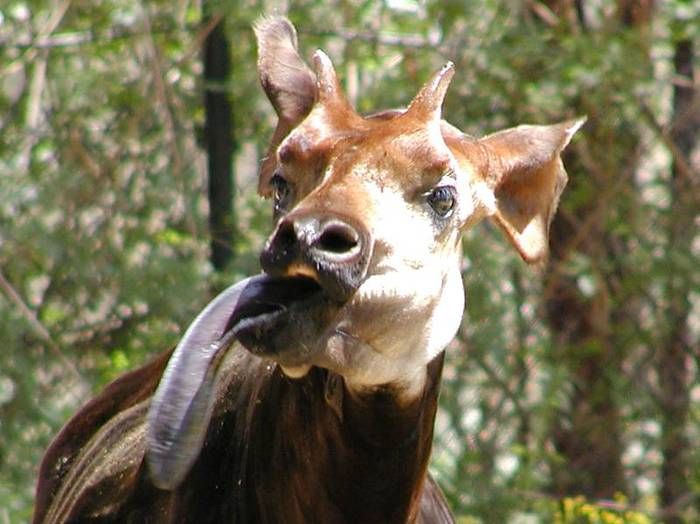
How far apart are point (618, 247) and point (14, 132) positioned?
230 cm

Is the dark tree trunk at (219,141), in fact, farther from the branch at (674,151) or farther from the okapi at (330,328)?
the okapi at (330,328)

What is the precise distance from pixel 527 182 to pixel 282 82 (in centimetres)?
51

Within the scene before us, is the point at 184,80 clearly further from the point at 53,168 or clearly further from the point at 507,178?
the point at 507,178

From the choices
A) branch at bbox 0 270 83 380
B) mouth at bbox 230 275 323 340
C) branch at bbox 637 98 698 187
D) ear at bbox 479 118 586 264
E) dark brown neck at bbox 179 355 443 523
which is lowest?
branch at bbox 637 98 698 187

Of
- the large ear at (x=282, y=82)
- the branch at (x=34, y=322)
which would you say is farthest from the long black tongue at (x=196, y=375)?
the branch at (x=34, y=322)

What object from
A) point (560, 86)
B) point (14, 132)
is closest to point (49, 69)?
point (14, 132)

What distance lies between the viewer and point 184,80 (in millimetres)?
6375

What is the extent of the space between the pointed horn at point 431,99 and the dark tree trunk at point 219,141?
9.75ft

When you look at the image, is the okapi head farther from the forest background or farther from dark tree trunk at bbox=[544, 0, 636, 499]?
dark tree trunk at bbox=[544, 0, 636, 499]

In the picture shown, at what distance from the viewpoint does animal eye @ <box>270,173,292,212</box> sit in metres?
2.98

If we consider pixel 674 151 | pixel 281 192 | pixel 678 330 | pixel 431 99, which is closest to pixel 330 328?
pixel 281 192

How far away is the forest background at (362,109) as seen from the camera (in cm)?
582

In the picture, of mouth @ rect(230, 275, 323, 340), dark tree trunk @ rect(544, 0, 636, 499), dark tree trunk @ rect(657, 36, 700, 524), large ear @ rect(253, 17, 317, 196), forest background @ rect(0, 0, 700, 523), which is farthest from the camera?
dark tree trunk @ rect(544, 0, 636, 499)

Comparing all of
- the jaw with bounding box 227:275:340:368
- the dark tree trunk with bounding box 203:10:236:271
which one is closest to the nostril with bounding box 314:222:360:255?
the jaw with bounding box 227:275:340:368
